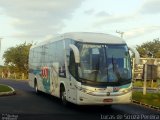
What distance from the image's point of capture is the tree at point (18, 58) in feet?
293

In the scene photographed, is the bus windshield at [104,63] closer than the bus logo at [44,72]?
Yes

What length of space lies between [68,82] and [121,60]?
2683 millimetres

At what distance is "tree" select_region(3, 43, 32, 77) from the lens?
3517 inches

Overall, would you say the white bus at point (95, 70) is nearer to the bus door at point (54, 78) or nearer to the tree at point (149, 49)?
the bus door at point (54, 78)

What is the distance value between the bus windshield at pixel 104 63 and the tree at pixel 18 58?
2814 inches

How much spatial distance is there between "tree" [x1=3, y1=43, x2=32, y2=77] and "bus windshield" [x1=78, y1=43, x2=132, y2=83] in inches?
2814

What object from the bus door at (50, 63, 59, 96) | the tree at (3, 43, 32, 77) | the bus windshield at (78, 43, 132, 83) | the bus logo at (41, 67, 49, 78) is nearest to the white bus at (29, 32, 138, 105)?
the bus windshield at (78, 43, 132, 83)

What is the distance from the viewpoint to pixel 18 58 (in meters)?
91.0

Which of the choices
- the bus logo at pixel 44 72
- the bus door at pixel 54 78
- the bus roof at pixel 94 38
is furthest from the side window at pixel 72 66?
the bus logo at pixel 44 72

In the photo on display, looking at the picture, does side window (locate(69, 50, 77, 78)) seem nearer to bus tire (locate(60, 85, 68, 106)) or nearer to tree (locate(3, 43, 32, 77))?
bus tire (locate(60, 85, 68, 106))

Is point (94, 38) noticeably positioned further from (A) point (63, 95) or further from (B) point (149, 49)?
(B) point (149, 49)

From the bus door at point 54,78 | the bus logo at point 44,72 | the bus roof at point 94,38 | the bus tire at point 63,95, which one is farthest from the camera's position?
the bus logo at point 44,72

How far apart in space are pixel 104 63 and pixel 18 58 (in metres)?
75.1

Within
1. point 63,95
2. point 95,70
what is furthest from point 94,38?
point 63,95
